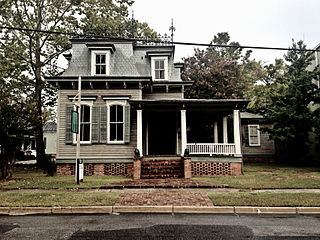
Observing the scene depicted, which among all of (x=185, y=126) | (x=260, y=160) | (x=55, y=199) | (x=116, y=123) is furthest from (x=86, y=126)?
(x=260, y=160)

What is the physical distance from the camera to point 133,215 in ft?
21.0

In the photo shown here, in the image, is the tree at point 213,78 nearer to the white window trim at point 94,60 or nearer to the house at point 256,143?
the house at point 256,143

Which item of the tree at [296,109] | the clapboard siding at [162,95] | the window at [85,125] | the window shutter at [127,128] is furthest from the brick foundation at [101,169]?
the tree at [296,109]

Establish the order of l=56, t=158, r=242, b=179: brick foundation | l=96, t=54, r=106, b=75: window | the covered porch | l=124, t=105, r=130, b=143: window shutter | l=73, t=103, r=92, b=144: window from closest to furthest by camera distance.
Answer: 1. l=56, t=158, r=242, b=179: brick foundation
2. the covered porch
3. l=124, t=105, r=130, b=143: window shutter
4. l=73, t=103, r=92, b=144: window
5. l=96, t=54, r=106, b=75: window

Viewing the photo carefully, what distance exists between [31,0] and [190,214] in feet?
65.2

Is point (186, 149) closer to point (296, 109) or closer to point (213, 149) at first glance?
point (213, 149)

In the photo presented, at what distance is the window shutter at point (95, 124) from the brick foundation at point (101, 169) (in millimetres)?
1429

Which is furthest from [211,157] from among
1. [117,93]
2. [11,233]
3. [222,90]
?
[222,90]

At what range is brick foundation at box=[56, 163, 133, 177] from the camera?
14.1m

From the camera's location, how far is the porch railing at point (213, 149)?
13.7m

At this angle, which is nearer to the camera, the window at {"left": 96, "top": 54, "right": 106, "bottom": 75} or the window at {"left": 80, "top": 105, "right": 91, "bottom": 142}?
the window at {"left": 80, "top": 105, "right": 91, "bottom": 142}

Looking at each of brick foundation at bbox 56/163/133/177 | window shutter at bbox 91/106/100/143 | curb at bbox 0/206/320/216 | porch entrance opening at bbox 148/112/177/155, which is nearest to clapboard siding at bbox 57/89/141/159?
window shutter at bbox 91/106/100/143

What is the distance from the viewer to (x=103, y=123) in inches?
571

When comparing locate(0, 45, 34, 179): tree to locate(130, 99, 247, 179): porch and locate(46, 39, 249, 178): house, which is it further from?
locate(130, 99, 247, 179): porch
